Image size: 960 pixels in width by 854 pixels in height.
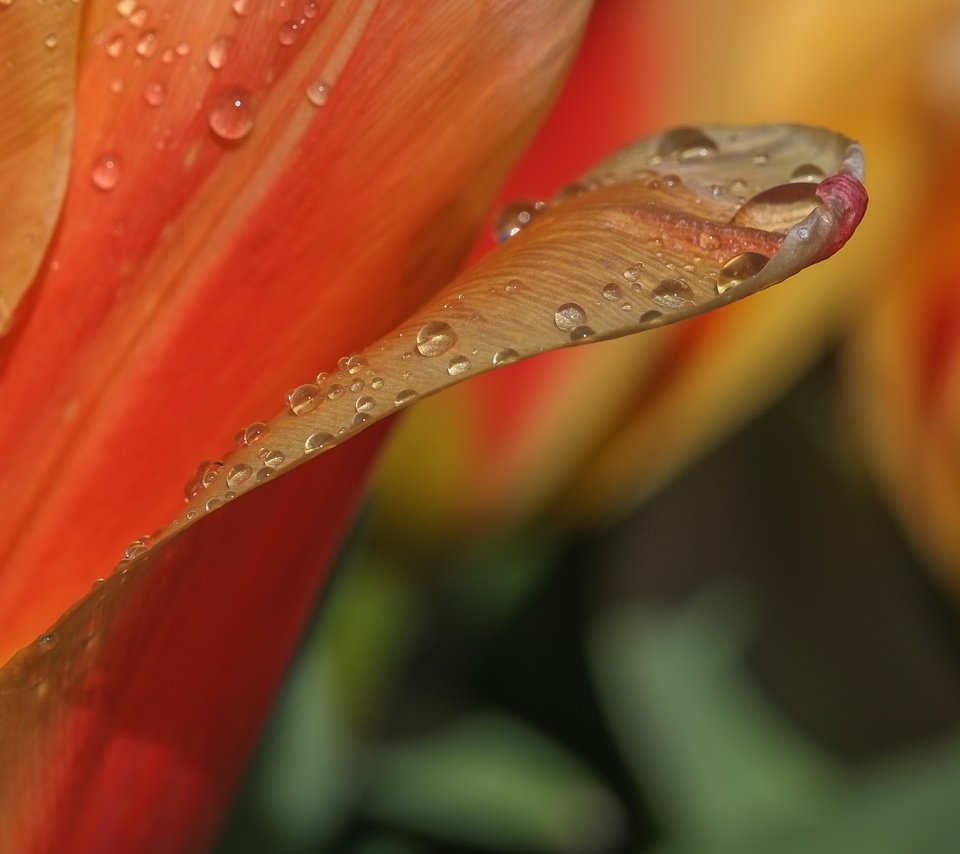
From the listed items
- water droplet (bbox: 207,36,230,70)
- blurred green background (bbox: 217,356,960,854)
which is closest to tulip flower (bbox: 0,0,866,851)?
water droplet (bbox: 207,36,230,70)

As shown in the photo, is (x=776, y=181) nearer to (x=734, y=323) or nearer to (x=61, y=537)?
(x=61, y=537)

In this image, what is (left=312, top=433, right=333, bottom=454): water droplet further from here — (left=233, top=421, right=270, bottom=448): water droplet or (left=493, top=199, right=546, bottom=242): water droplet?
(left=493, top=199, right=546, bottom=242): water droplet

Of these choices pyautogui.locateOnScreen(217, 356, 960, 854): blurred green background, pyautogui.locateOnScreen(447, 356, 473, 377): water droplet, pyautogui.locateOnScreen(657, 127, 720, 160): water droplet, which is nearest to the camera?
pyautogui.locateOnScreen(447, 356, 473, 377): water droplet

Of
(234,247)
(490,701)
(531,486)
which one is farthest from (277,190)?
(490,701)

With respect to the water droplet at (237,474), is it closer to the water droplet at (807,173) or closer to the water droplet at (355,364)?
the water droplet at (355,364)

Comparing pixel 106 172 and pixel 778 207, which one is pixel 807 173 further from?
pixel 106 172

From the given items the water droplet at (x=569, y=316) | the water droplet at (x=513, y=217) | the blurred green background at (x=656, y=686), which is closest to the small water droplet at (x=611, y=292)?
the water droplet at (x=569, y=316)
